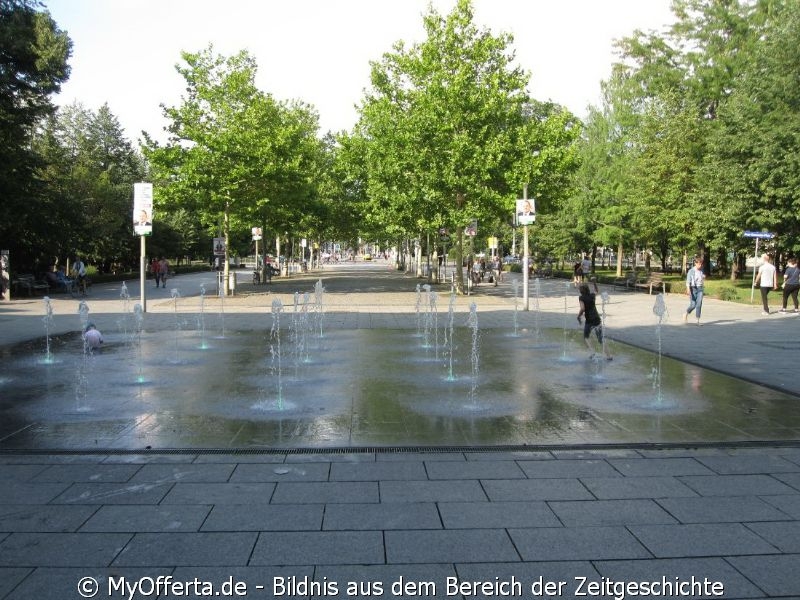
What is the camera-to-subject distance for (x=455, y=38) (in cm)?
2908

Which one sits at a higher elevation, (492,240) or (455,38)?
(455,38)

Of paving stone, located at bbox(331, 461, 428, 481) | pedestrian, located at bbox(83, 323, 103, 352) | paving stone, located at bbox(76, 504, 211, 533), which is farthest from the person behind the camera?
pedestrian, located at bbox(83, 323, 103, 352)

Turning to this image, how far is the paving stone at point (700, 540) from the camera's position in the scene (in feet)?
13.7

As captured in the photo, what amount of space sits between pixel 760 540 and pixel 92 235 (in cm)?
3768

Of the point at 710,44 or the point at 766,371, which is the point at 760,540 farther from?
the point at 710,44

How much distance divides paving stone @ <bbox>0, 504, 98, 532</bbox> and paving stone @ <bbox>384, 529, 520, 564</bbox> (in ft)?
6.94

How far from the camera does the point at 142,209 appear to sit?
794 inches

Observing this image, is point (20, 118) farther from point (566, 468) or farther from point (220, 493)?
point (566, 468)

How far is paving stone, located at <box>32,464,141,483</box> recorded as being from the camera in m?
5.56

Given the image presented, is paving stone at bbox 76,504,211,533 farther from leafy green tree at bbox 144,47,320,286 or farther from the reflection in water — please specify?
leafy green tree at bbox 144,47,320,286

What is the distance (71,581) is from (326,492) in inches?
75.3

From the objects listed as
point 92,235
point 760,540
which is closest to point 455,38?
point 92,235

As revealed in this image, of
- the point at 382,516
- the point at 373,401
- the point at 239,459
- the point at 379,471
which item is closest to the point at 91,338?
the point at 373,401

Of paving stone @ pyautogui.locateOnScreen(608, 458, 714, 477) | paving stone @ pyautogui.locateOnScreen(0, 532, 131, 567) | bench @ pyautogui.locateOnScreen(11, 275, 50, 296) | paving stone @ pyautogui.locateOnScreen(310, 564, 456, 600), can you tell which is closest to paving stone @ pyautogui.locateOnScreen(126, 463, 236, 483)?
paving stone @ pyautogui.locateOnScreen(0, 532, 131, 567)
